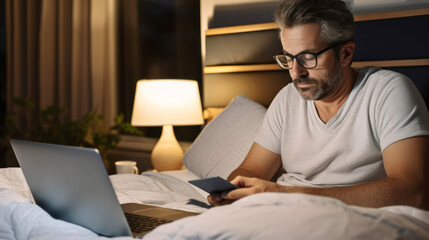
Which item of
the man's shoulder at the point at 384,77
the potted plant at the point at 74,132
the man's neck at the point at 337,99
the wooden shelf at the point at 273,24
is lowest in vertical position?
the potted plant at the point at 74,132

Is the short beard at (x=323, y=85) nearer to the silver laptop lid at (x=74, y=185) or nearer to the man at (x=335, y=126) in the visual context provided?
the man at (x=335, y=126)

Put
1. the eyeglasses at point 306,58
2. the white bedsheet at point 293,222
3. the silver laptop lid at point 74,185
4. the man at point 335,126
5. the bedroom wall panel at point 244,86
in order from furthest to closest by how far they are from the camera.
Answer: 1. the bedroom wall panel at point 244,86
2. the eyeglasses at point 306,58
3. the man at point 335,126
4. the silver laptop lid at point 74,185
5. the white bedsheet at point 293,222

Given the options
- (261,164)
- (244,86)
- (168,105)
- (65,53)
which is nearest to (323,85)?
(261,164)

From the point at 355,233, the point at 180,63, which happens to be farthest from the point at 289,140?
the point at 180,63

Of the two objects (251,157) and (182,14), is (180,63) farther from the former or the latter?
(251,157)

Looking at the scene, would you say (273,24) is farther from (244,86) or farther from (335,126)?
(335,126)

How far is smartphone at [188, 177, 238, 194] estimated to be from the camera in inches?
51.8

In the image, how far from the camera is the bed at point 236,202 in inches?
32.6

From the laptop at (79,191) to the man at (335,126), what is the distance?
38 cm

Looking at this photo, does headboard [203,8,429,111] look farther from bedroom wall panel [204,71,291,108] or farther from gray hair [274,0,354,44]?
gray hair [274,0,354,44]

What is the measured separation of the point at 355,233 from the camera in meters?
0.79

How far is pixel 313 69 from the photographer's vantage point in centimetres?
171

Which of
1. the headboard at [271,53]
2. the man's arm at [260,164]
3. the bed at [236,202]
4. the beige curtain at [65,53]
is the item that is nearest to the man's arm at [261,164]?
the man's arm at [260,164]

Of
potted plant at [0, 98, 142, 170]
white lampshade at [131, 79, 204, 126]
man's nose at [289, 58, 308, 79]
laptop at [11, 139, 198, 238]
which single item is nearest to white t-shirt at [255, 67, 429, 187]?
man's nose at [289, 58, 308, 79]
